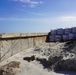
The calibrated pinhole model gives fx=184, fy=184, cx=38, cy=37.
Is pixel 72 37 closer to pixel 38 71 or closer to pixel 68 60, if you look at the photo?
pixel 68 60

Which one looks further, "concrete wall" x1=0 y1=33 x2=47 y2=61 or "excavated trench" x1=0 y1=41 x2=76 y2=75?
"concrete wall" x1=0 y1=33 x2=47 y2=61

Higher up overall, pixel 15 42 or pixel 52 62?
pixel 15 42

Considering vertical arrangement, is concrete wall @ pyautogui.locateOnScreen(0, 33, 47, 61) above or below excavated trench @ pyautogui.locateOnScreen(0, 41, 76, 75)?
above

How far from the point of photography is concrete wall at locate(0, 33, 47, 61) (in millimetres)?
7723

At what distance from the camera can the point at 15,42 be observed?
8.70 metres

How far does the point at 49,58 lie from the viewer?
8039 mm

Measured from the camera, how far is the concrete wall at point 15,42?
25.3 ft

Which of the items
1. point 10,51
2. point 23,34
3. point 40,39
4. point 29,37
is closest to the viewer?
point 10,51

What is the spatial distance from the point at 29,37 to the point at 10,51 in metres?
2.28

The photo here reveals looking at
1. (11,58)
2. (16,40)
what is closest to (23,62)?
(11,58)

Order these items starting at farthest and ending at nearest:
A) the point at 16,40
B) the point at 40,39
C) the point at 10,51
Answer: the point at 40,39 < the point at 16,40 < the point at 10,51

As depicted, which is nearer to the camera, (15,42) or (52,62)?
(52,62)

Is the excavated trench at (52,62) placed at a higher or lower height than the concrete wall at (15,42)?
lower

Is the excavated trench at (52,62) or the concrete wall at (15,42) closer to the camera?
the excavated trench at (52,62)
